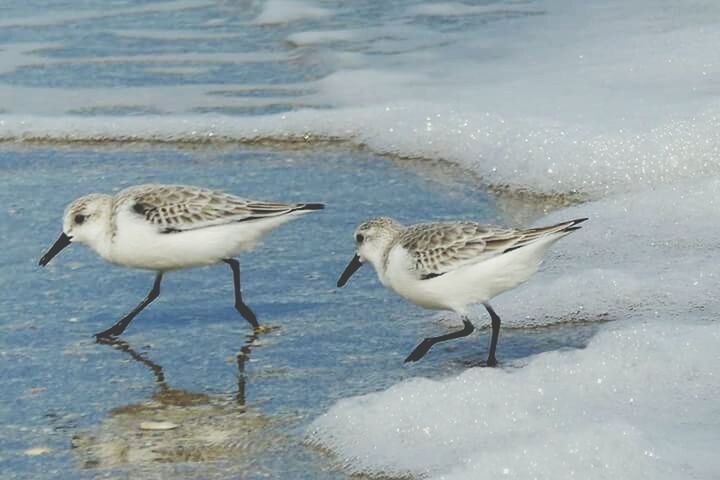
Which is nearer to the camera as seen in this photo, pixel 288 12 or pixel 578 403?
pixel 578 403

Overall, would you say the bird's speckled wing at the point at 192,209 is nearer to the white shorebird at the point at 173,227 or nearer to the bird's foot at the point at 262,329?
the white shorebird at the point at 173,227

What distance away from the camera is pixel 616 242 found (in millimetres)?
6750

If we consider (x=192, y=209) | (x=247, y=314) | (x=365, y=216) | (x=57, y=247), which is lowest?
(x=365, y=216)

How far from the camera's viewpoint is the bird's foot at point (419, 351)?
5414 millimetres

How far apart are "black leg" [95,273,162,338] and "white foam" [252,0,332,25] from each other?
6.20m

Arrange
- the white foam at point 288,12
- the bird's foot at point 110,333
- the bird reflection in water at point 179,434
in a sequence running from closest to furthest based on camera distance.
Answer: the bird reflection in water at point 179,434 → the bird's foot at point 110,333 → the white foam at point 288,12

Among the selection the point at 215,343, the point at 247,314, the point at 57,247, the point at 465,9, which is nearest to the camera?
the point at 215,343

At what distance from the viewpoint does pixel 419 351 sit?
543cm

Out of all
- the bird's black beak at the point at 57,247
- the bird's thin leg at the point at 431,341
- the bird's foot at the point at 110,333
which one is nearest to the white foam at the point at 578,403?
the bird's thin leg at the point at 431,341

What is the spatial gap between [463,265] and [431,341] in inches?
12.0

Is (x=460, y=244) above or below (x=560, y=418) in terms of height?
above

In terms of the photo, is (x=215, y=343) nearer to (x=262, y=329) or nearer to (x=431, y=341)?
(x=262, y=329)

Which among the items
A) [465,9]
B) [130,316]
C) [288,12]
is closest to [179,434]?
[130,316]

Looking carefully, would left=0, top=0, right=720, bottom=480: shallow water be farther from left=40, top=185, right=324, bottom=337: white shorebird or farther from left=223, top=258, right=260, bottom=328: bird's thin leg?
left=40, top=185, right=324, bottom=337: white shorebird
